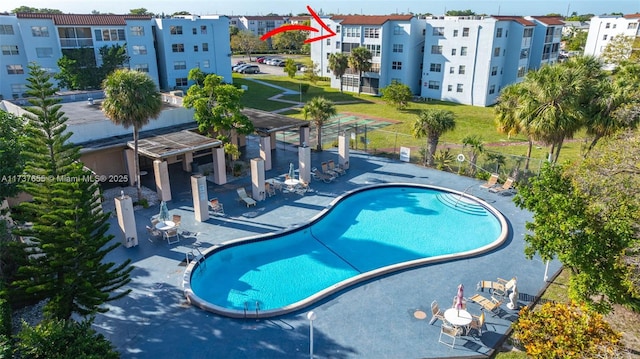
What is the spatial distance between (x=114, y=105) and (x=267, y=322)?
13.7 meters

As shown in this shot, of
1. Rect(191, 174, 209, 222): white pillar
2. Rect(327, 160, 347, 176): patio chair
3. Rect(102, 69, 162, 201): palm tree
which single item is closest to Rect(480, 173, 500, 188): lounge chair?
Rect(327, 160, 347, 176): patio chair

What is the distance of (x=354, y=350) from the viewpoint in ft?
44.5

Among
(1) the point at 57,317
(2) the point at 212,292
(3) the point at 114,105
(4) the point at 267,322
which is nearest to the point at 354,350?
(4) the point at 267,322

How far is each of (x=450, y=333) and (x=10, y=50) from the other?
53.9 m

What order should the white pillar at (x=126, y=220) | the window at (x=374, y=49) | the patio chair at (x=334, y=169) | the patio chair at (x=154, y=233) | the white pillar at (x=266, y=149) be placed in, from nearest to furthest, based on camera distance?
the white pillar at (x=126, y=220) → the patio chair at (x=154, y=233) → the white pillar at (x=266, y=149) → the patio chair at (x=334, y=169) → the window at (x=374, y=49)

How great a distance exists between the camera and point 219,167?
2664 centimetres

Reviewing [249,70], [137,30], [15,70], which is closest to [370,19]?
[249,70]

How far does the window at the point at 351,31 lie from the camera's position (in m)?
Result: 60.7

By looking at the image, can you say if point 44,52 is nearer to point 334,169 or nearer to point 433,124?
point 334,169

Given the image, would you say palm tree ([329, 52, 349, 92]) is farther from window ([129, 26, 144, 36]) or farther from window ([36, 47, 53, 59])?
window ([36, 47, 53, 59])

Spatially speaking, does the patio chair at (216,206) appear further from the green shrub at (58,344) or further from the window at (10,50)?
the window at (10,50)

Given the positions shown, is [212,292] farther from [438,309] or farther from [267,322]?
[438,309]

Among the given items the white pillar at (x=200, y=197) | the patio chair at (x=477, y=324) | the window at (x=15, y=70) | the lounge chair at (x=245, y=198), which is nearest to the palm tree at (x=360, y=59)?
the lounge chair at (x=245, y=198)

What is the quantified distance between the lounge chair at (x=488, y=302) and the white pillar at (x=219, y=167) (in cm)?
1677
